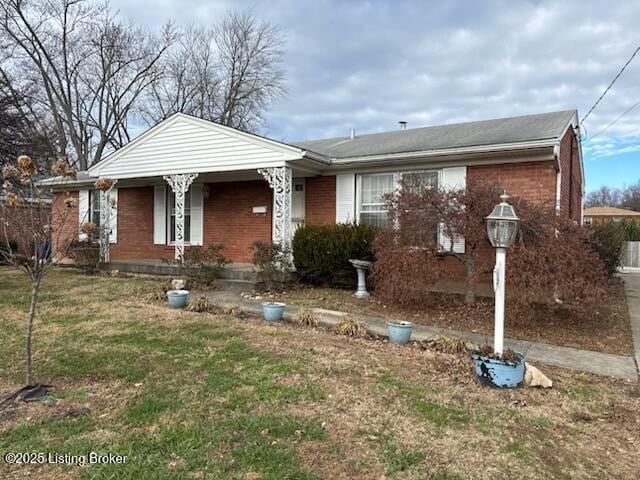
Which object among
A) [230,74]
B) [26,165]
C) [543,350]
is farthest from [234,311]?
[230,74]

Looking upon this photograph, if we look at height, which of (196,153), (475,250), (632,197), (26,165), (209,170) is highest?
(632,197)

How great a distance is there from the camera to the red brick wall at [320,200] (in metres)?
11.2

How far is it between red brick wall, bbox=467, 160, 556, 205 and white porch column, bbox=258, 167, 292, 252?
3.94 m

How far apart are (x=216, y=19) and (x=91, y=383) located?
1158 inches

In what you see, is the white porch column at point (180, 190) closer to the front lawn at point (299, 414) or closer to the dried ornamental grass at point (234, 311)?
the dried ornamental grass at point (234, 311)

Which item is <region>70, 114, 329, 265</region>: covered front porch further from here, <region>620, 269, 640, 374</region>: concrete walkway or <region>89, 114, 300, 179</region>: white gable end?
<region>620, 269, 640, 374</region>: concrete walkway

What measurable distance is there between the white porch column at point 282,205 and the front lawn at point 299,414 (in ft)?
14.6

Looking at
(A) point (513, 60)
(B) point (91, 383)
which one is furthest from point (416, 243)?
(A) point (513, 60)

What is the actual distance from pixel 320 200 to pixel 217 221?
3.73 metres

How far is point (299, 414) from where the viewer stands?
11.6 ft

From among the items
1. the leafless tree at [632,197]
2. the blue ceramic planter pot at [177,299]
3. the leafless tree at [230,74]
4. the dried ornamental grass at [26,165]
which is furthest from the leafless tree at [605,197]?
the dried ornamental grass at [26,165]

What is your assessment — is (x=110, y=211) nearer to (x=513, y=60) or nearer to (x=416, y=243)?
(x=416, y=243)

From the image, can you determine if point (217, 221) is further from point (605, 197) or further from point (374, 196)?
point (605, 197)

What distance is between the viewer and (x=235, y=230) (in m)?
13.1
